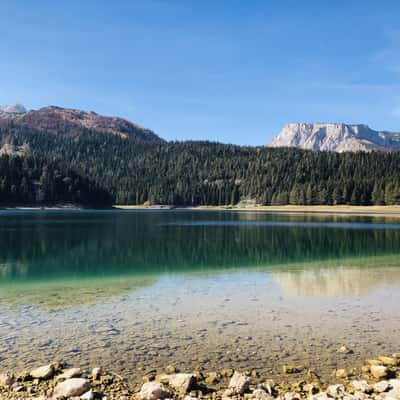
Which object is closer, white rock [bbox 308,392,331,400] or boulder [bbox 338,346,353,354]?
white rock [bbox 308,392,331,400]

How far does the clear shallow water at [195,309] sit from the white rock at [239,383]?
1.21 meters

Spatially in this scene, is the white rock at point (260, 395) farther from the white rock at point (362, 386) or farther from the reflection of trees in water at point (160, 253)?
the reflection of trees in water at point (160, 253)

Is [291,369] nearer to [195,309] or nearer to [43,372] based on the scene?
[43,372]

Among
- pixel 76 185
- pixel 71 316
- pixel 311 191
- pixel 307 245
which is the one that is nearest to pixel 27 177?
pixel 76 185

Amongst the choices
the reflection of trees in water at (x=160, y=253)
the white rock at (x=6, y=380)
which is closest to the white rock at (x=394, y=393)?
the white rock at (x=6, y=380)

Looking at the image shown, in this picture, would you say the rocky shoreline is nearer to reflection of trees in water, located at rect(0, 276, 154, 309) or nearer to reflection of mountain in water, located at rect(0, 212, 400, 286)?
reflection of trees in water, located at rect(0, 276, 154, 309)

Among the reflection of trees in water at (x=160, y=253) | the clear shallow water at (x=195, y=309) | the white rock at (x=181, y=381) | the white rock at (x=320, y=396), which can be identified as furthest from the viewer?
the reflection of trees in water at (x=160, y=253)

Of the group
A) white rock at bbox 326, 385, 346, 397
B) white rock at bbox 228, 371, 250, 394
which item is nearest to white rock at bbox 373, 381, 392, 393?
white rock at bbox 326, 385, 346, 397

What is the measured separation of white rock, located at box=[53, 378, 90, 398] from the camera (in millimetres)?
8531

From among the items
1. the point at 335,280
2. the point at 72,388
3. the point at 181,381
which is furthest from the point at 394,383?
the point at 335,280

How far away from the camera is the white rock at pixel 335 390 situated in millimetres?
8547

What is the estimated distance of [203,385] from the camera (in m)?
9.31

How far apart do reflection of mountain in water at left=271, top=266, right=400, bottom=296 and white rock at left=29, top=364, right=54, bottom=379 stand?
1262 cm

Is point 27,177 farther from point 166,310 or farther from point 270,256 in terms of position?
point 166,310
